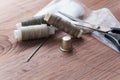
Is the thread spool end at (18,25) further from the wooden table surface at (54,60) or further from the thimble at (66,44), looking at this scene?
the thimble at (66,44)

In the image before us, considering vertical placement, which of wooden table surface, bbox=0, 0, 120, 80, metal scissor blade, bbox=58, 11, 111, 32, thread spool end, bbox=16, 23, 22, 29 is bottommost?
wooden table surface, bbox=0, 0, 120, 80

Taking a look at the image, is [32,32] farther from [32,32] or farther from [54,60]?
[54,60]

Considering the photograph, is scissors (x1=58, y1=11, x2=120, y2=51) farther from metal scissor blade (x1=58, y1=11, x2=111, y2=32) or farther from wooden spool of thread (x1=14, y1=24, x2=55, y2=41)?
wooden spool of thread (x1=14, y1=24, x2=55, y2=41)

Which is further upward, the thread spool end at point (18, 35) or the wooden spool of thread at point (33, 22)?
the wooden spool of thread at point (33, 22)

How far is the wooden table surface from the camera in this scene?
636mm

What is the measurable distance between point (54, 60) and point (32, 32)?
112mm

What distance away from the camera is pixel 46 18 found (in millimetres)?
742

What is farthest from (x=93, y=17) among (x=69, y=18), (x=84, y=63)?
(x=84, y=63)

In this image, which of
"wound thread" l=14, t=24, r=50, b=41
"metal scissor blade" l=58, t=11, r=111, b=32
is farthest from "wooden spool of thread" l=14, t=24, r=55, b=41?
"metal scissor blade" l=58, t=11, r=111, b=32

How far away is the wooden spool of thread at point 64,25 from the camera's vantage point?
0.74 metres

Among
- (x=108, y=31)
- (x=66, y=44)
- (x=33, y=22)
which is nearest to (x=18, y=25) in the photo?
(x=33, y=22)

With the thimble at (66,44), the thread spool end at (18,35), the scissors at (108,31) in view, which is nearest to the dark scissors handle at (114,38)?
the scissors at (108,31)

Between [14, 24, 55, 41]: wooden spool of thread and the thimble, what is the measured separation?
0.21 feet

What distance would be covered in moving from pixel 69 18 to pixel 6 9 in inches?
9.7
